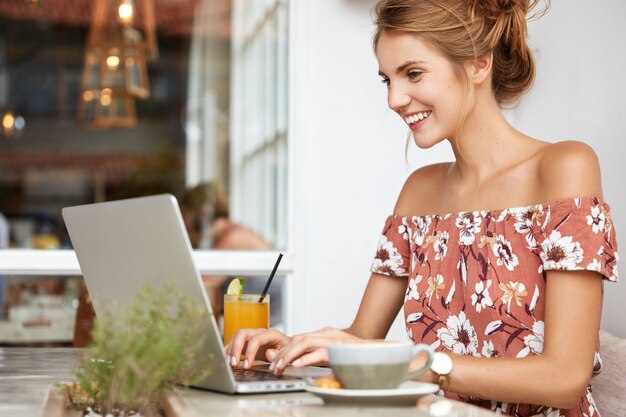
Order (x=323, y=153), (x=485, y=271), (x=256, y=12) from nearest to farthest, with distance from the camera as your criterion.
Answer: (x=485, y=271)
(x=323, y=153)
(x=256, y=12)

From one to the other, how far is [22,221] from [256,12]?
8349 millimetres

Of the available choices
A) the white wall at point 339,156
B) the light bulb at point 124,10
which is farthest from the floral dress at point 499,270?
the light bulb at point 124,10

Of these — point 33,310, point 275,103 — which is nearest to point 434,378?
point 275,103

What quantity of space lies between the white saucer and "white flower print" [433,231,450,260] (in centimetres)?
63

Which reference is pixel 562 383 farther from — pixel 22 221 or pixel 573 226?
pixel 22 221

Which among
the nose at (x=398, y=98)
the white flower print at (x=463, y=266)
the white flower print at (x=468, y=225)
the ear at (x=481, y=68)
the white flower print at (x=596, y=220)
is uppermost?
the ear at (x=481, y=68)

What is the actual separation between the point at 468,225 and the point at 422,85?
0.84ft

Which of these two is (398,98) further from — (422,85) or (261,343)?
(261,343)

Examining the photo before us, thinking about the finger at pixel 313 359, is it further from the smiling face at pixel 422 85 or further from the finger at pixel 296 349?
the smiling face at pixel 422 85

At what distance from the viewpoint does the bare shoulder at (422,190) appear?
1.73 m

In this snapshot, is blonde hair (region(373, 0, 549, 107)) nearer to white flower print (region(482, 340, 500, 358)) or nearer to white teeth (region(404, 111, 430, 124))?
white teeth (region(404, 111, 430, 124))

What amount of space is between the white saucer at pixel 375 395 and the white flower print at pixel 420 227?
2.31ft

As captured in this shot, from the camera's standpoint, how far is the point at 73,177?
12086 mm

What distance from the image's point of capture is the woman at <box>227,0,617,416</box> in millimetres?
1308
